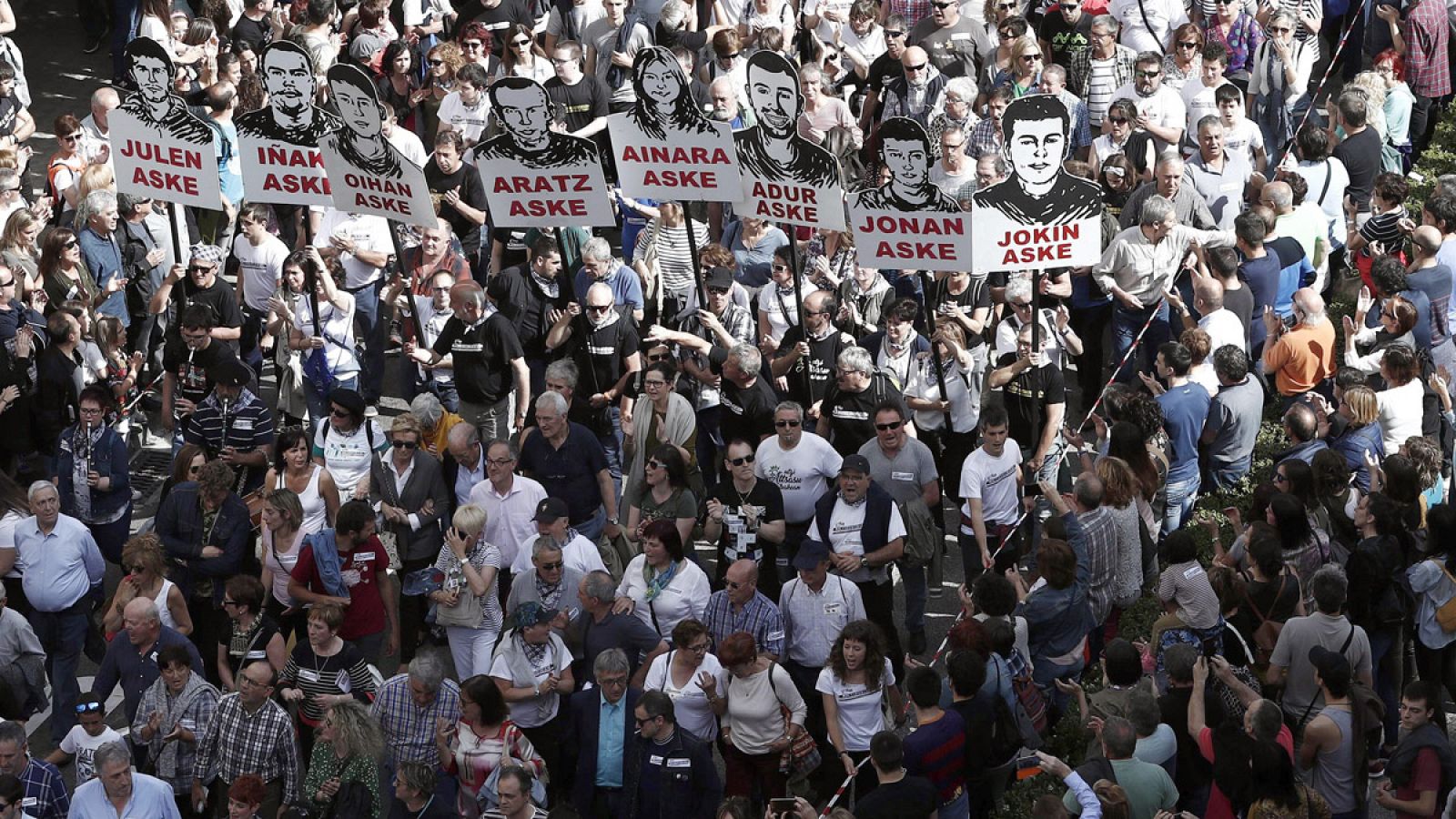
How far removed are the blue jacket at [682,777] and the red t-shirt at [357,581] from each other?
2.07 metres

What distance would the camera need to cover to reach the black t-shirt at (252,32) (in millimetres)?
19234

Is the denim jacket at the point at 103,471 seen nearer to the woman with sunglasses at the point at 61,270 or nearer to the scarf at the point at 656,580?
the woman with sunglasses at the point at 61,270

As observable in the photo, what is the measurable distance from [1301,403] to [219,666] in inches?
249

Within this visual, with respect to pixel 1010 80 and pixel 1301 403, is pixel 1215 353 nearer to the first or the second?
pixel 1301 403

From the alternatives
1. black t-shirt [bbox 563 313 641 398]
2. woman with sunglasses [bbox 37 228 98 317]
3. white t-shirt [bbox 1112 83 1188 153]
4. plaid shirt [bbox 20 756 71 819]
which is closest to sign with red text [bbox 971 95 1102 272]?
black t-shirt [bbox 563 313 641 398]

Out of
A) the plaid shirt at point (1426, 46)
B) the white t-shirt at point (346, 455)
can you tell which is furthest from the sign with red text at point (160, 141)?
the plaid shirt at point (1426, 46)

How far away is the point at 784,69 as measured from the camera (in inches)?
529

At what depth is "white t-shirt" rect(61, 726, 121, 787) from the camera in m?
10.6

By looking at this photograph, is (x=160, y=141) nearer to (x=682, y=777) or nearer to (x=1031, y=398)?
(x=1031, y=398)

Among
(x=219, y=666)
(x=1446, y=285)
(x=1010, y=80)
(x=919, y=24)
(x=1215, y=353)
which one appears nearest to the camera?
(x=219, y=666)

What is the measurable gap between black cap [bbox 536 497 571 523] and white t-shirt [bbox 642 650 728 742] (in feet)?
3.95

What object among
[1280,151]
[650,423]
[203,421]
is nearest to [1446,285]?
[1280,151]

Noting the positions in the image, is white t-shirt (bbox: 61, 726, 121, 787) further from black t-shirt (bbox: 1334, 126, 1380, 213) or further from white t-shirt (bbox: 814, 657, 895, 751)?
black t-shirt (bbox: 1334, 126, 1380, 213)

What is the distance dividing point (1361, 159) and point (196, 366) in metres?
8.64
